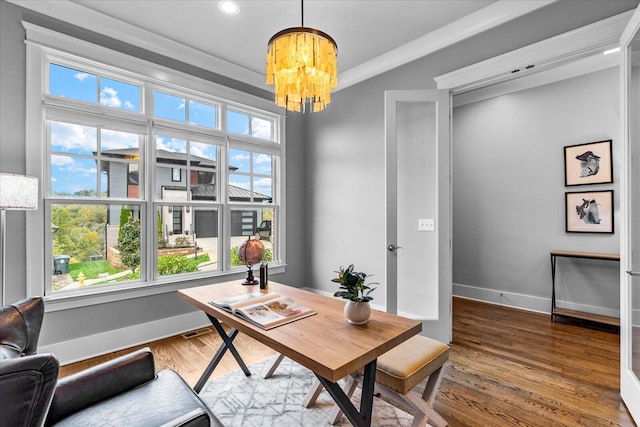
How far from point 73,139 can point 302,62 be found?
88.2 inches

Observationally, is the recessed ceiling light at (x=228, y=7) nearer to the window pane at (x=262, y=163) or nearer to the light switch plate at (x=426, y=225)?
the window pane at (x=262, y=163)

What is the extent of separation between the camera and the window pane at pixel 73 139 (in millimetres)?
2588

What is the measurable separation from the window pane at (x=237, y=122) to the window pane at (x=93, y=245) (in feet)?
4.63

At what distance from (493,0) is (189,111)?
299 centimetres

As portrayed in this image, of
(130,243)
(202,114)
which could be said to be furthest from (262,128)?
(130,243)

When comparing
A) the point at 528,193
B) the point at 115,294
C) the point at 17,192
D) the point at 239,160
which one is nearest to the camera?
the point at 17,192

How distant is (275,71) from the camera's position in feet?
5.86

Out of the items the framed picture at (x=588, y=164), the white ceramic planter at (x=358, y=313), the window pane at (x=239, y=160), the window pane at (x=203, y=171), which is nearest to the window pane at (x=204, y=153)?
the window pane at (x=203, y=171)

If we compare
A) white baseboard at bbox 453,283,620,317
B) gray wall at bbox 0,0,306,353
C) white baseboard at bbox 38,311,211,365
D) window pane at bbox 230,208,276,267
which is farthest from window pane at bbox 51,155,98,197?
white baseboard at bbox 453,283,620,317

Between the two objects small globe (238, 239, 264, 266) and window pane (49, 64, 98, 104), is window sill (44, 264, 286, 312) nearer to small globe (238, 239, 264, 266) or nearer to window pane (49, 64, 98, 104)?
small globe (238, 239, 264, 266)

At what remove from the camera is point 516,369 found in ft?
8.17

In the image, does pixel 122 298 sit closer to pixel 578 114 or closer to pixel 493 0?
pixel 493 0

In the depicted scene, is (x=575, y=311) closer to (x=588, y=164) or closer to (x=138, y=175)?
(x=588, y=164)

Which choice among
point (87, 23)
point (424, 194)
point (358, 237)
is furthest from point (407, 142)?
point (87, 23)
